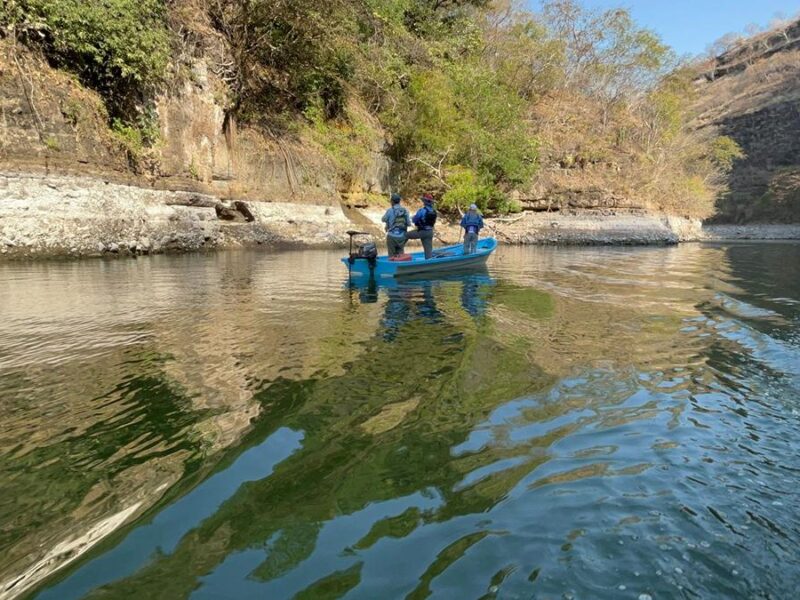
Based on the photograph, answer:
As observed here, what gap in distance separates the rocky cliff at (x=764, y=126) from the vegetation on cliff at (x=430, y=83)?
6399 mm

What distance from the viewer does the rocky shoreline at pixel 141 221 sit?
45.9 ft

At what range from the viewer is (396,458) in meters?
3.25

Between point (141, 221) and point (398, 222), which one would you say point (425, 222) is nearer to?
point (398, 222)

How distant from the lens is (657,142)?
42312 mm

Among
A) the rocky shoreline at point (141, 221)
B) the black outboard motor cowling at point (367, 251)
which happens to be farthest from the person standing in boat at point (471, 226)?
the rocky shoreline at point (141, 221)

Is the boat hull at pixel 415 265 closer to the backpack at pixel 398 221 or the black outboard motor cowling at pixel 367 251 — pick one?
the black outboard motor cowling at pixel 367 251

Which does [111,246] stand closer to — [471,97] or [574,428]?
[574,428]

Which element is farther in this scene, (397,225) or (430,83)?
(430,83)

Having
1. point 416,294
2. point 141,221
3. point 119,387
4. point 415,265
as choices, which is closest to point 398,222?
point 415,265

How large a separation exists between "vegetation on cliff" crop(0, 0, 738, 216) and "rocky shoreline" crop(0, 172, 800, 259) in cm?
242

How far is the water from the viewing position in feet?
7.22

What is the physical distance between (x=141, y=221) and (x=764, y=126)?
221 ft

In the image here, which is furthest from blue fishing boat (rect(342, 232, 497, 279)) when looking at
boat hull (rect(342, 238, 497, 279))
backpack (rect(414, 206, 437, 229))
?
backpack (rect(414, 206, 437, 229))

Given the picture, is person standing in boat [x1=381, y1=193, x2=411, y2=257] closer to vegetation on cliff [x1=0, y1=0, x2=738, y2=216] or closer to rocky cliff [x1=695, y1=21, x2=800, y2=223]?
vegetation on cliff [x1=0, y1=0, x2=738, y2=216]
